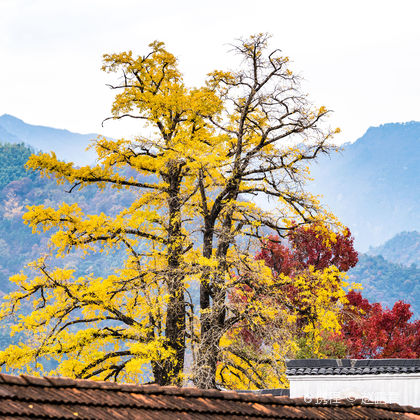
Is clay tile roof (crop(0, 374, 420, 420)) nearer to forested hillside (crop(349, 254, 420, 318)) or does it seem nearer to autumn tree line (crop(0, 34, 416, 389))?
autumn tree line (crop(0, 34, 416, 389))

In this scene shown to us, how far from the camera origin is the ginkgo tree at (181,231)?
1698 cm

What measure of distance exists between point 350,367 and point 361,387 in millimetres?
296

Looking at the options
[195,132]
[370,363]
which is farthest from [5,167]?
[370,363]

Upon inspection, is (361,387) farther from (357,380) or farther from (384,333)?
(384,333)

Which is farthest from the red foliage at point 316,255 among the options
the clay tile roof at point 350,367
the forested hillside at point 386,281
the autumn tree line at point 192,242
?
the forested hillside at point 386,281

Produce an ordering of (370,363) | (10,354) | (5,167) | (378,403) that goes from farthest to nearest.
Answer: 1. (5,167)
2. (10,354)
3. (370,363)
4. (378,403)

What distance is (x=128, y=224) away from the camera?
18469 mm

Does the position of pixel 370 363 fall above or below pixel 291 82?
below

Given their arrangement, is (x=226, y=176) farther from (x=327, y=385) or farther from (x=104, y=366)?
(x=327, y=385)

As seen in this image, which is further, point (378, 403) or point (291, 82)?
point (291, 82)

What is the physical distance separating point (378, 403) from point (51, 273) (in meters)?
12.9

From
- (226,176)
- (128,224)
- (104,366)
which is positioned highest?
(226,176)

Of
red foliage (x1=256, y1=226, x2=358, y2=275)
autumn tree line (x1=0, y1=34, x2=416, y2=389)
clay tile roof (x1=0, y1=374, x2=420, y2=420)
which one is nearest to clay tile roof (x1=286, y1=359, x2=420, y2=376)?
clay tile roof (x1=0, y1=374, x2=420, y2=420)

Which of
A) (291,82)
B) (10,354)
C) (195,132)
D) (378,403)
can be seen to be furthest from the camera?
(195,132)
